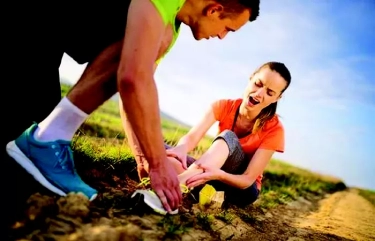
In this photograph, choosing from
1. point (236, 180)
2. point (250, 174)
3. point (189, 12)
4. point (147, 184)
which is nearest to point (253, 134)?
point (250, 174)

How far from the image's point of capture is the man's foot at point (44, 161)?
5.10 feet

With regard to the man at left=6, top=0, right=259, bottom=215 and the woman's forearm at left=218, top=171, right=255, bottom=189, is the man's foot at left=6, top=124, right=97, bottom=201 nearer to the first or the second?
the man at left=6, top=0, right=259, bottom=215

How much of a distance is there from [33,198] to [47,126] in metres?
0.34

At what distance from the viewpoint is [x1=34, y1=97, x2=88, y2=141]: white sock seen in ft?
5.30

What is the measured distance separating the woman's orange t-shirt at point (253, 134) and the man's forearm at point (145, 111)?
4.41ft

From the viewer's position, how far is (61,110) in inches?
64.8

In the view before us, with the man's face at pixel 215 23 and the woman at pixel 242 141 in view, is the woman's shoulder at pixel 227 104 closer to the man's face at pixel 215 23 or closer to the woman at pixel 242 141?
the woman at pixel 242 141

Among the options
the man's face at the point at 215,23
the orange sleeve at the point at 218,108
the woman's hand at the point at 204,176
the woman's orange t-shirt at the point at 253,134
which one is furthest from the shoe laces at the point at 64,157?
the orange sleeve at the point at 218,108

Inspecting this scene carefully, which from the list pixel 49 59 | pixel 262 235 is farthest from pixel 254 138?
pixel 49 59

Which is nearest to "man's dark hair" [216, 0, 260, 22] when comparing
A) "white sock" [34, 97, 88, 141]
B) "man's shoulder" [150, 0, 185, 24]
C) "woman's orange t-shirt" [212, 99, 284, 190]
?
"man's shoulder" [150, 0, 185, 24]

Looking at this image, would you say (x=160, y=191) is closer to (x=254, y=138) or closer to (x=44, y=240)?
(x=44, y=240)

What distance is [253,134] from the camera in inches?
114

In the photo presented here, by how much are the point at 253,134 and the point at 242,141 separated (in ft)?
0.36

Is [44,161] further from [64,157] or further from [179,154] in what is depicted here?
[179,154]
